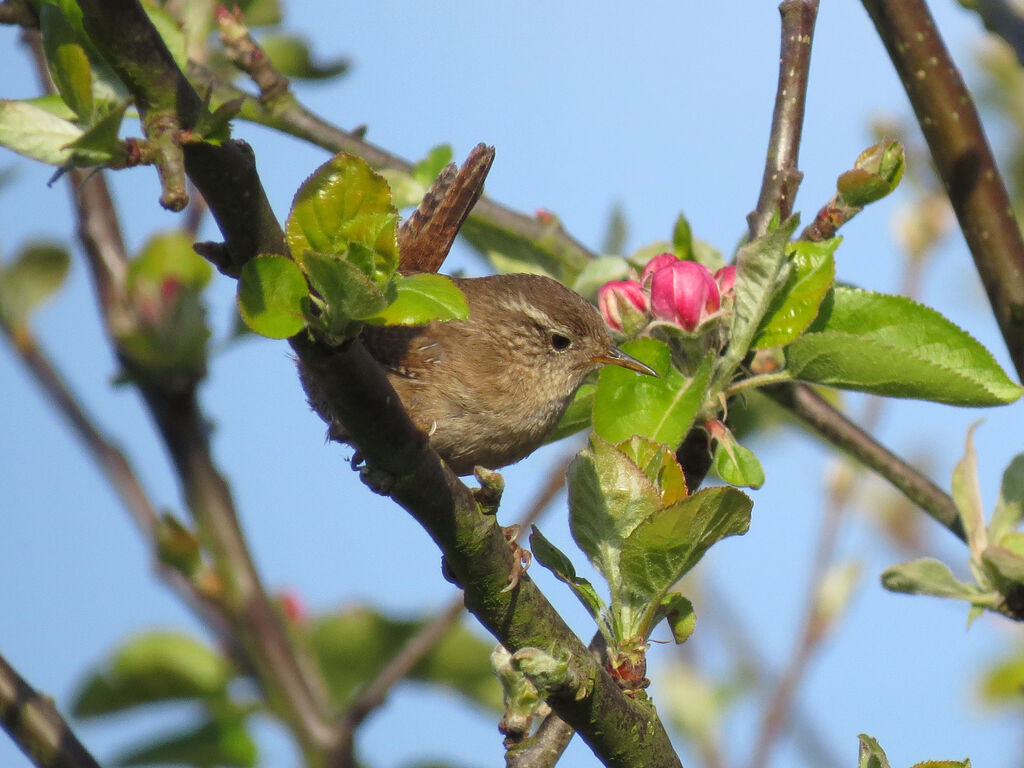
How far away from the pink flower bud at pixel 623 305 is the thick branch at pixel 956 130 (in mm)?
1013

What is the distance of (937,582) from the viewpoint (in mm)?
2559

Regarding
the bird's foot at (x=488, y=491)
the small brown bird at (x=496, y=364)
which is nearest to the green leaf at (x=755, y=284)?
the small brown bird at (x=496, y=364)

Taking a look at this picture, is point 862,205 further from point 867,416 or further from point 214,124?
point 867,416

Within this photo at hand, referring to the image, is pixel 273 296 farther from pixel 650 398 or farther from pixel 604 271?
pixel 604 271

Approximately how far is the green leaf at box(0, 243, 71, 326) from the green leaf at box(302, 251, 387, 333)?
310 centimetres

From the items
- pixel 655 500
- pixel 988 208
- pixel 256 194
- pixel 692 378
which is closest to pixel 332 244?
pixel 256 194

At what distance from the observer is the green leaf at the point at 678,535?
1846mm

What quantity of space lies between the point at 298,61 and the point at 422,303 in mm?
2718

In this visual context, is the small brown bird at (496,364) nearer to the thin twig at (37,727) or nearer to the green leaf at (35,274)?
the thin twig at (37,727)

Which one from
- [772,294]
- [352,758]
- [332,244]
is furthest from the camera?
[352,758]

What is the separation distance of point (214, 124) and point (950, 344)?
143 centimetres

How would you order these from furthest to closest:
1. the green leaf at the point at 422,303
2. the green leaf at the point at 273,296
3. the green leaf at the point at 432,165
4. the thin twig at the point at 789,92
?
the green leaf at the point at 432,165
the thin twig at the point at 789,92
the green leaf at the point at 422,303
the green leaf at the point at 273,296

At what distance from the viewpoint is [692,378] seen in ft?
7.34

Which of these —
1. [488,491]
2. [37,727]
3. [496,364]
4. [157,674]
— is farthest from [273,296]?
[157,674]
